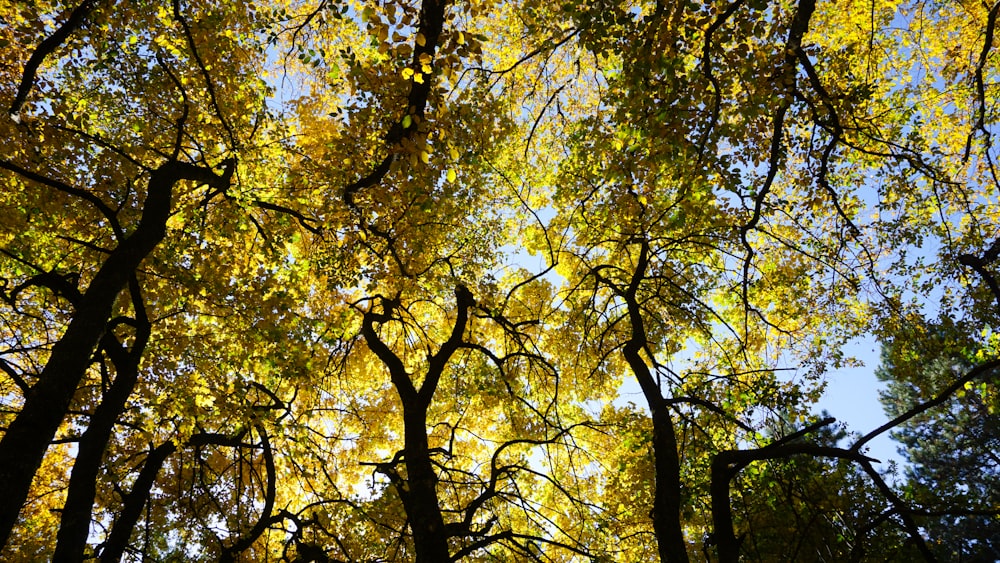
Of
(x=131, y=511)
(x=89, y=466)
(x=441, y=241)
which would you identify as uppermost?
(x=441, y=241)

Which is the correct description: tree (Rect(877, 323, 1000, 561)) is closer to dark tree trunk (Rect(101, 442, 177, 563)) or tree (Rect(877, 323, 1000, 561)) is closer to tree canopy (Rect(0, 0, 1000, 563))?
tree canopy (Rect(0, 0, 1000, 563))

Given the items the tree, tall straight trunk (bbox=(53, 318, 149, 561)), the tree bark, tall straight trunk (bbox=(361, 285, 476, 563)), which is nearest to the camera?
the tree bark

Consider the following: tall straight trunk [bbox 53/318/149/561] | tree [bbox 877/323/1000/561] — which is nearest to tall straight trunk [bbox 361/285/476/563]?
tall straight trunk [bbox 53/318/149/561]

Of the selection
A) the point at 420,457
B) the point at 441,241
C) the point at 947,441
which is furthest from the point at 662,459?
the point at 947,441

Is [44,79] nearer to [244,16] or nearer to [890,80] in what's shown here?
[244,16]

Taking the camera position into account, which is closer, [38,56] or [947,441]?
[38,56]

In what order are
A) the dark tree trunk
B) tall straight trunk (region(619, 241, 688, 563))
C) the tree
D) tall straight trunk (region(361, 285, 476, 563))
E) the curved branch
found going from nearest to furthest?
the curved branch
tall straight trunk (region(619, 241, 688, 563))
tall straight trunk (region(361, 285, 476, 563))
the dark tree trunk
the tree

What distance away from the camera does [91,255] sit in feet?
28.7

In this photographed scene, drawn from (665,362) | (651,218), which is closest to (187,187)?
(651,218)

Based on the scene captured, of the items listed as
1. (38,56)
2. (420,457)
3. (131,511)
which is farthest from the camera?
(131,511)

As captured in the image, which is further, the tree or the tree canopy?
the tree

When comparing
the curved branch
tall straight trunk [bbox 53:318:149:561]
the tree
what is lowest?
tall straight trunk [bbox 53:318:149:561]

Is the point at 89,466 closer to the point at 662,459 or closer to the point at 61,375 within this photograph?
the point at 61,375

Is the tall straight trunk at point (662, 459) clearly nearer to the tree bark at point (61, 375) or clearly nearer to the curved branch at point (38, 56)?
the tree bark at point (61, 375)
